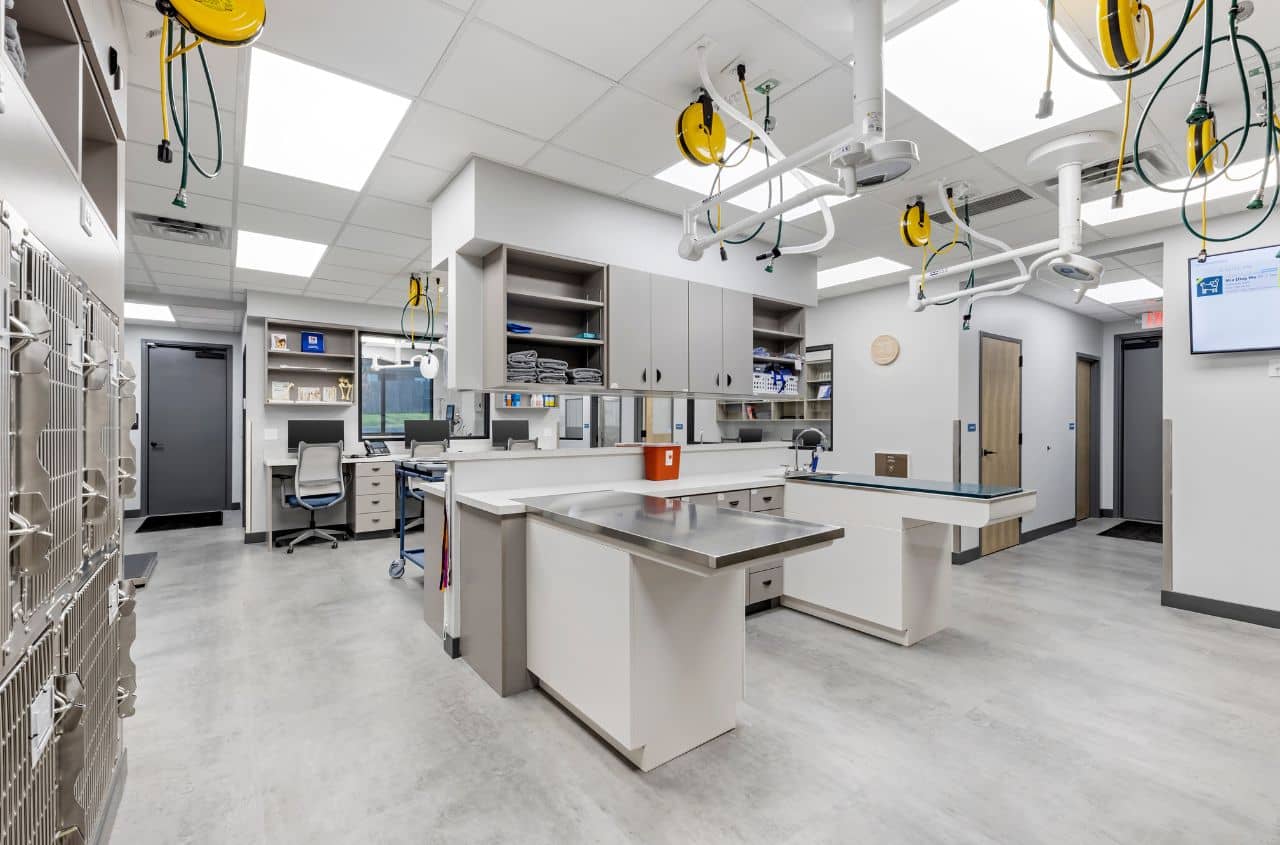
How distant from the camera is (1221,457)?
4.00 metres

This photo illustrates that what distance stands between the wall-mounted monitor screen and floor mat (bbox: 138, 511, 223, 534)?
1051cm

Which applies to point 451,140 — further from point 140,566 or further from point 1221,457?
point 1221,457

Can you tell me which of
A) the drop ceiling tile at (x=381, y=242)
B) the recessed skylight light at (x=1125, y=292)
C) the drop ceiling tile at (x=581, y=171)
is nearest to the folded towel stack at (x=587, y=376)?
the drop ceiling tile at (x=581, y=171)

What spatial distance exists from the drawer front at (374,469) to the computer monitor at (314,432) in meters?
0.47

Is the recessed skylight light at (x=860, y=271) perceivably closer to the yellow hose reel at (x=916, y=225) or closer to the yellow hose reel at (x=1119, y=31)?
the yellow hose reel at (x=916, y=225)

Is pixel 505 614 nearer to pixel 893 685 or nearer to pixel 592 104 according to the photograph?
pixel 893 685

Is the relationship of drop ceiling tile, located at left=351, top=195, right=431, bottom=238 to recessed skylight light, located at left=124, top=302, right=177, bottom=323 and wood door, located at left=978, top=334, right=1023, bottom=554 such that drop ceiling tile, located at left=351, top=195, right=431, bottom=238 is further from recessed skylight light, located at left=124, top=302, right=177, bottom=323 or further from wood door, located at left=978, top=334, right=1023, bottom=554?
wood door, located at left=978, top=334, right=1023, bottom=554

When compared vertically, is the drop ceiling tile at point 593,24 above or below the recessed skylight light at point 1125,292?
above

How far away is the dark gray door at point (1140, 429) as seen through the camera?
758cm

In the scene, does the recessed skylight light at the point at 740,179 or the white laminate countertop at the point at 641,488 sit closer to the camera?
the white laminate countertop at the point at 641,488

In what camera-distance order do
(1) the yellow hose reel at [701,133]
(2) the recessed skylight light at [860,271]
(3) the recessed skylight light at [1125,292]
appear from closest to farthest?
(1) the yellow hose reel at [701,133]
(2) the recessed skylight light at [860,271]
(3) the recessed skylight light at [1125,292]

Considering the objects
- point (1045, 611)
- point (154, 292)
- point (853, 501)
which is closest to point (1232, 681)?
point (1045, 611)

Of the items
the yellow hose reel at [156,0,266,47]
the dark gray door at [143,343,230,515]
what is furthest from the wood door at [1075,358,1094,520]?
the dark gray door at [143,343,230,515]

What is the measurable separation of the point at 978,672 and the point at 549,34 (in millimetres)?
3722
